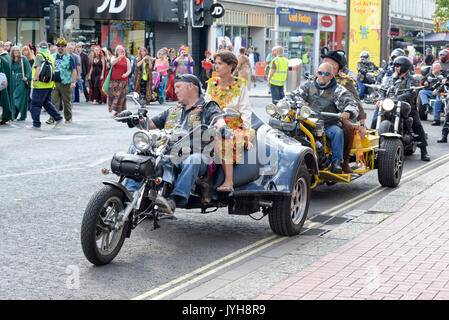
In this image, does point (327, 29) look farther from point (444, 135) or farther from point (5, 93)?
point (444, 135)

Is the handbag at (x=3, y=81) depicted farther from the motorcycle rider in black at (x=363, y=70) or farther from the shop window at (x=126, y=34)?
the shop window at (x=126, y=34)

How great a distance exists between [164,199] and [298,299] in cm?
158

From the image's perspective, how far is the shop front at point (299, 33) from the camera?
49609mm

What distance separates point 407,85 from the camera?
12977 mm

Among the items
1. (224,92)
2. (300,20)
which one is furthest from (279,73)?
(300,20)

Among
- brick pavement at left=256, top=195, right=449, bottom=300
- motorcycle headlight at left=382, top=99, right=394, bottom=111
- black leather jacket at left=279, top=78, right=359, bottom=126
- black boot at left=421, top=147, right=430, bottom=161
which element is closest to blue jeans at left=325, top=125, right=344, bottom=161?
black leather jacket at left=279, top=78, right=359, bottom=126

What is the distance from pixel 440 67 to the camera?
19.3 m

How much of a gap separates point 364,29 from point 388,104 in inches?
652

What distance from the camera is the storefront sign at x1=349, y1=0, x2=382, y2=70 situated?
91.6ft

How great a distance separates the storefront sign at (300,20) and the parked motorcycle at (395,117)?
120 feet

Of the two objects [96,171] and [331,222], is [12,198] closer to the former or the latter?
[96,171]

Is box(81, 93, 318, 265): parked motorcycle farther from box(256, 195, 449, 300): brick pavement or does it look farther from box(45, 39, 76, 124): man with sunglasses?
box(45, 39, 76, 124): man with sunglasses
